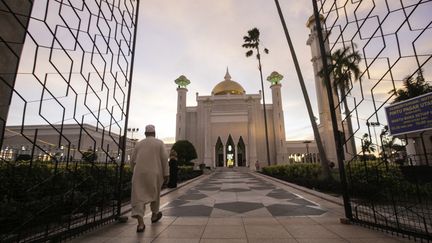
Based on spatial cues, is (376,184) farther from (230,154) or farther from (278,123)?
(230,154)

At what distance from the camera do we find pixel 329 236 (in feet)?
9.68

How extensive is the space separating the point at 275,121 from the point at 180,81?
16.6 metres

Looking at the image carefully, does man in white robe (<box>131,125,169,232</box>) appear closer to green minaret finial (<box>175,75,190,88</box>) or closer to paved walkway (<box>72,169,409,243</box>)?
paved walkway (<box>72,169,409,243</box>)

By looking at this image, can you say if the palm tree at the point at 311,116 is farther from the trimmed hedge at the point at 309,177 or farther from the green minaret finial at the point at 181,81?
the green minaret finial at the point at 181,81

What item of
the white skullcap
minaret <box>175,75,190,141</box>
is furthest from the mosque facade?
the white skullcap

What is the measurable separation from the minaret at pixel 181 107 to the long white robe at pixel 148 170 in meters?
32.2

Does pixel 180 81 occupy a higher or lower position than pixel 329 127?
higher

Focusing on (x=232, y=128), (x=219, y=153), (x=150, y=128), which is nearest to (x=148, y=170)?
(x=150, y=128)

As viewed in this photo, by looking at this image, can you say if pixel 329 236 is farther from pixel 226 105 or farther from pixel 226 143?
pixel 226 105

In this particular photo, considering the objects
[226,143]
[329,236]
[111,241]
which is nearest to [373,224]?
[329,236]

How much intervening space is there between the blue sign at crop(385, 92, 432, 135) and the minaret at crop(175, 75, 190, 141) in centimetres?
3054

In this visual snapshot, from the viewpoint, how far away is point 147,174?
3521 mm

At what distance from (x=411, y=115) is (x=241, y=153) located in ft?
102

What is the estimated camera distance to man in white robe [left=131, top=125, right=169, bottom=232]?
337 cm
